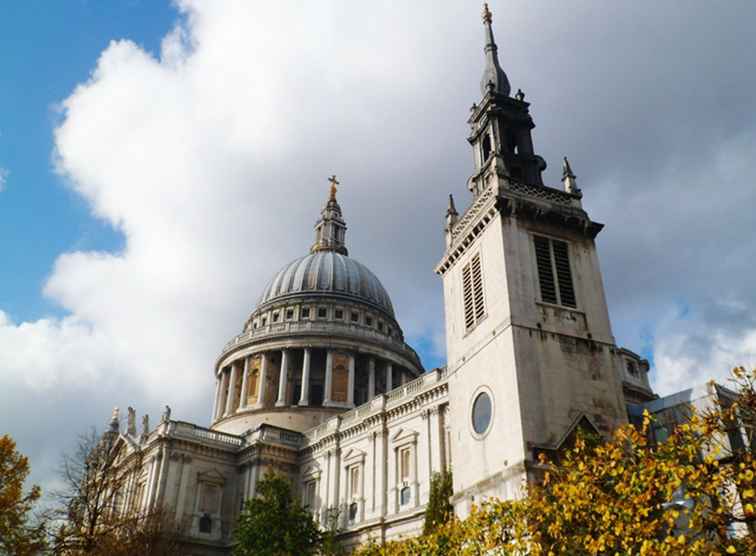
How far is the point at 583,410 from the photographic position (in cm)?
2494

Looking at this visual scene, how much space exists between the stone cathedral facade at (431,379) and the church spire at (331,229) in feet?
22.7

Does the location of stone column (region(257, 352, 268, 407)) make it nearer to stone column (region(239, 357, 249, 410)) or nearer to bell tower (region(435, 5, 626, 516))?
stone column (region(239, 357, 249, 410))

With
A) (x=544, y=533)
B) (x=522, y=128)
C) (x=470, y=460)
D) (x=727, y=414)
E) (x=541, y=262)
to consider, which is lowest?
(x=544, y=533)

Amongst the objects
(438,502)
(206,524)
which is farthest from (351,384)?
(438,502)

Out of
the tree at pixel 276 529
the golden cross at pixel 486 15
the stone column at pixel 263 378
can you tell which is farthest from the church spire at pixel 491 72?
the stone column at pixel 263 378

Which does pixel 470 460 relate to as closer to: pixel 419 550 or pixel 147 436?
pixel 419 550

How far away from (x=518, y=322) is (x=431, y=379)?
690 inches

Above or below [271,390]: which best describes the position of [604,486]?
below

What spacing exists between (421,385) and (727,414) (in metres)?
29.9

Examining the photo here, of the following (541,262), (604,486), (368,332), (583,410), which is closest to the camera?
(604,486)

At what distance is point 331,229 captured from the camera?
88.9 meters

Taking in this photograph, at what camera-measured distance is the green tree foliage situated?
1270 inches

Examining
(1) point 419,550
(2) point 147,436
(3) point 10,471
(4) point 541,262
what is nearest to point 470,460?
(1) point 419,550

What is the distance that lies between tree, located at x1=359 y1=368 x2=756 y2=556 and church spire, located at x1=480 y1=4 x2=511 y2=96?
21.6 metres
